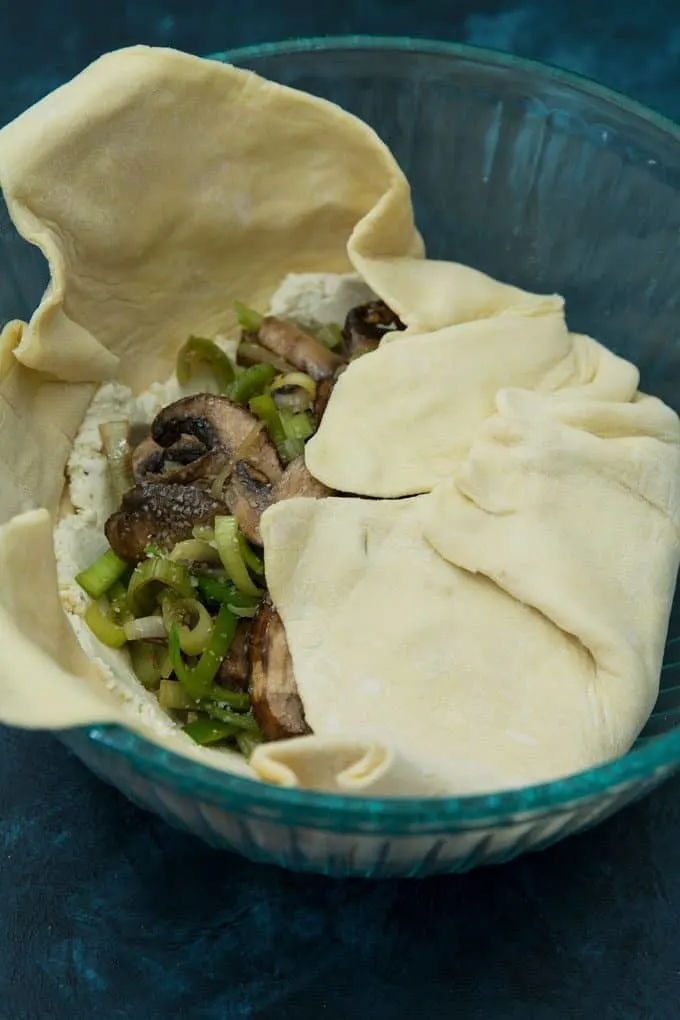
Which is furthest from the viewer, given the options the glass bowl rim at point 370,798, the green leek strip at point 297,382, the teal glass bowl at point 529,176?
the teal glass bowl at point 529,176

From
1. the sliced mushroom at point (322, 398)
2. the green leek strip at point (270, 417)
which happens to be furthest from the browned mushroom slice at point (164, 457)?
the sliced mushroom at point (322, 398)

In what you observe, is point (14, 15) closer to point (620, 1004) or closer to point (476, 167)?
point (476, 167)

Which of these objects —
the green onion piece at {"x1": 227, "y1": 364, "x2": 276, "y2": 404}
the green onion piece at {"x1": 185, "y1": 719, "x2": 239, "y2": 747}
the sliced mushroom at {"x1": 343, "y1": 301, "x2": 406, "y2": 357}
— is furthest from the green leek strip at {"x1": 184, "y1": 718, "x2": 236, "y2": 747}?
the sliced mushroom at {"x1": 343, "y1": 301, "x2": 406, "y2": 357}

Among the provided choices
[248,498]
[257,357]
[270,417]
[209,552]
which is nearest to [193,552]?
[209,552]

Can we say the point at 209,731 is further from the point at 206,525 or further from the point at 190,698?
the point at 206,525

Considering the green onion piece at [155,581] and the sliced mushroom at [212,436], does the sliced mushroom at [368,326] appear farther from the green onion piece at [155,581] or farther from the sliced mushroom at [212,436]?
the green onion piece at [155,581]

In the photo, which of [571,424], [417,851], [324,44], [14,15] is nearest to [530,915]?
[417,851]
